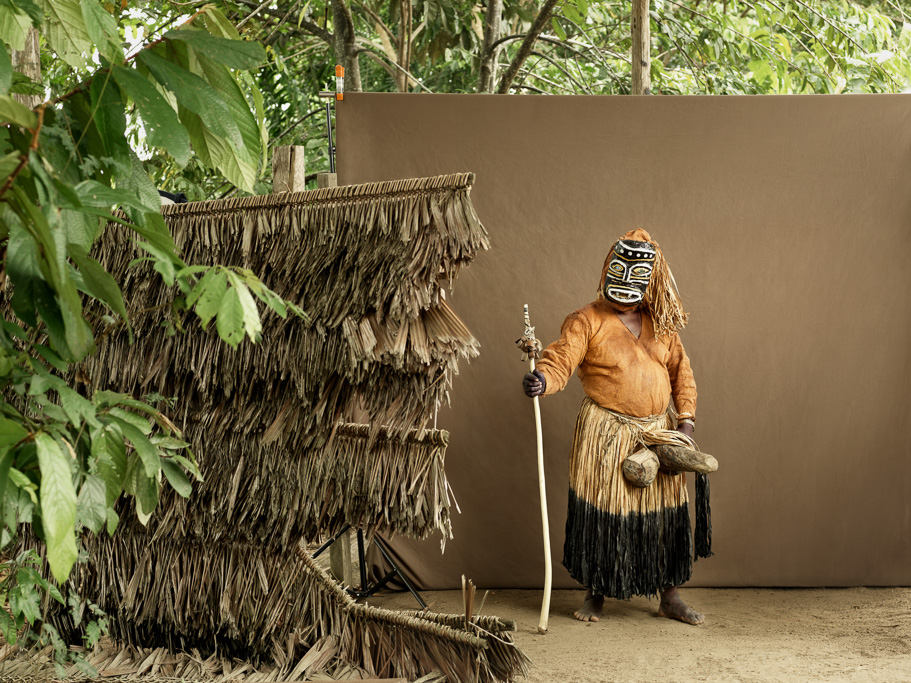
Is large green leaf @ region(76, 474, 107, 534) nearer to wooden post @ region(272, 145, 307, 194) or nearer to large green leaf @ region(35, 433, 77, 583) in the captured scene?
large green leaf @ region(35, 433, 77, 583)

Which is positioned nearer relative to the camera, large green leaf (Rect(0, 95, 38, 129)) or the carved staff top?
large green leaf (Rect(0, 95, 38, 129))

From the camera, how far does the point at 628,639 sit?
259cm

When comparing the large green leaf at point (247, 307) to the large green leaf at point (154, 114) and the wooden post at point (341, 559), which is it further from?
the wooden post at point (341, 559)

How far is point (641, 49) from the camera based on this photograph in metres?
3.24

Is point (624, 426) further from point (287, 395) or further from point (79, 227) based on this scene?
point (79, 227)

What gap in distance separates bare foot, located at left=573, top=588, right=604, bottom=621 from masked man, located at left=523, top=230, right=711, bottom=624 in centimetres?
10

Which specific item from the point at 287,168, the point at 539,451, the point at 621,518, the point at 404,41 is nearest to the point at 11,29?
the point at 287,168

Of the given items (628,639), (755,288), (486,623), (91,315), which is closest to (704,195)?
(755,288)

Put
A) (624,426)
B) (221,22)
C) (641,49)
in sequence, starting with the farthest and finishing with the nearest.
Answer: (641,49), (624,426), (221,22)

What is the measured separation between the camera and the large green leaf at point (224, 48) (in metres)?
0.93

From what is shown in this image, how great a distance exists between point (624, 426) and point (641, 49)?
1.63 m

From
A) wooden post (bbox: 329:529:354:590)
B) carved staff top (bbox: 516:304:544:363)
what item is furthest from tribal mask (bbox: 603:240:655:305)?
wooden post (bbox: 329:529:354:590)

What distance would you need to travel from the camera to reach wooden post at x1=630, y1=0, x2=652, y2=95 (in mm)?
3242

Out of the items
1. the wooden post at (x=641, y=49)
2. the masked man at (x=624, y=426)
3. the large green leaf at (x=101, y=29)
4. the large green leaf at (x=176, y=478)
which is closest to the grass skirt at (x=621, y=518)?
the masked man at (x=624, y=426)
